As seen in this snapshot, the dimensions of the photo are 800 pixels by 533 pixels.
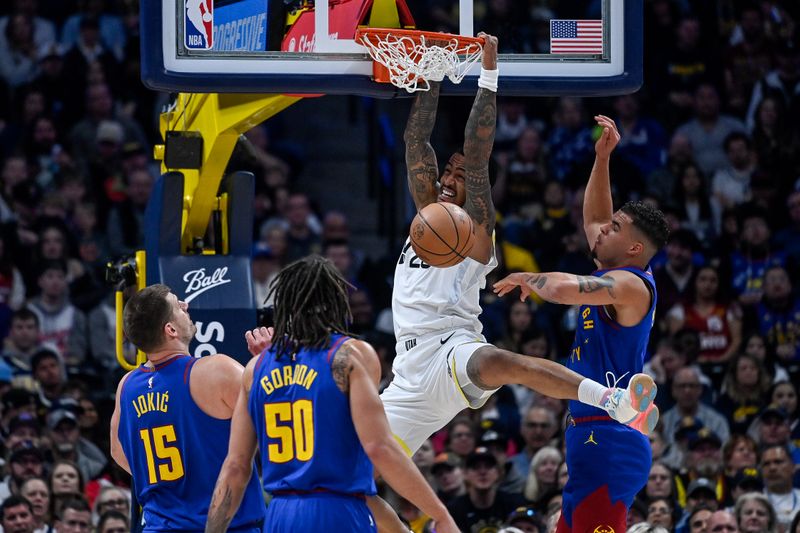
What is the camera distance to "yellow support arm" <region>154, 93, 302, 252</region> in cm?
845

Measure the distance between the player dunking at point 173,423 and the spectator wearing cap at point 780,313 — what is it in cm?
815

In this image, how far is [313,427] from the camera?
6195 millimetres

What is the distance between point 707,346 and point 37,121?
7308mm

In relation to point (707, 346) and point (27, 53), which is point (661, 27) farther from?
point (27, 53)

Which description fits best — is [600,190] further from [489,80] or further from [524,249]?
[524,249]

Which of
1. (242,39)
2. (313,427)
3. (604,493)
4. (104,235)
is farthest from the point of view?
(104,235)

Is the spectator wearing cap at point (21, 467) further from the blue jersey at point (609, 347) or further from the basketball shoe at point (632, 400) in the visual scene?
the basketball shoe at point (632, 400)

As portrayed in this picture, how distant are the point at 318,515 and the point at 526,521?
431 cm

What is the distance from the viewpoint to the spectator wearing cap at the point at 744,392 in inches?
504

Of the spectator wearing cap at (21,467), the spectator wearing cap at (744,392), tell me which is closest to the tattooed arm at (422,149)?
the spectator wearing cap at (21,467)

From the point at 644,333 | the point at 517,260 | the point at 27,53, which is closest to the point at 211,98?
the point at 644,333

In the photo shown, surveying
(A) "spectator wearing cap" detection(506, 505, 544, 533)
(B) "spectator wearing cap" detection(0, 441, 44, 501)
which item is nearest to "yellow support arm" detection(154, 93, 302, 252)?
(B) "spectator wearing cap" detection(0, 441, 44, 501)

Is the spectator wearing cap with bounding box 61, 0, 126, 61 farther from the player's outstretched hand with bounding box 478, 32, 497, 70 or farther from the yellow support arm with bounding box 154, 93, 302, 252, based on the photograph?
the player's outstretched hand with bounding box 478, 32, 497, 70

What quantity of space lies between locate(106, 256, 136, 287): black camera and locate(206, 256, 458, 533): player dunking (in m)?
2.61
